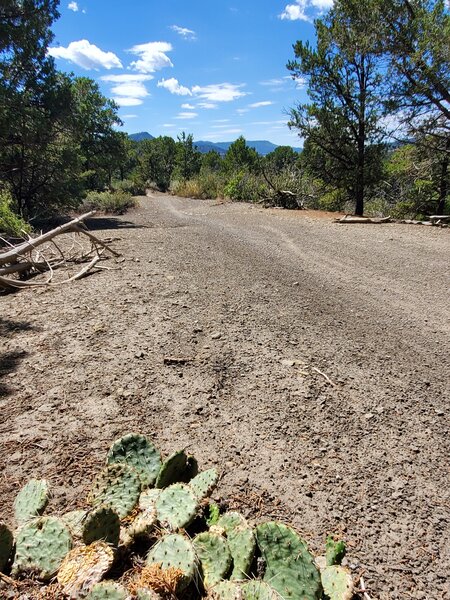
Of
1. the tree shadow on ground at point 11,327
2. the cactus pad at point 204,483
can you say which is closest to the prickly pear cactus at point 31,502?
the cactus pad at point 204,483

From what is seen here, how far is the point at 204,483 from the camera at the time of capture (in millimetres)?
1856

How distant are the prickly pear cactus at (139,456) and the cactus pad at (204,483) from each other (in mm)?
196

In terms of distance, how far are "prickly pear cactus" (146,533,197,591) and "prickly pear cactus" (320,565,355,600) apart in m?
0.49

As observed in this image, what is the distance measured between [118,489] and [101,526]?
0.81 feet

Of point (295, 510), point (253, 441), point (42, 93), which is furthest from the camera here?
point (42, 93)

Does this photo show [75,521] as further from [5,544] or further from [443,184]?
[443,184]

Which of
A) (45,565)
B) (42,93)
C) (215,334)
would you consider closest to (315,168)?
(42,93)

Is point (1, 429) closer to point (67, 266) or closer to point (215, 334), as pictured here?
point (215, 334)

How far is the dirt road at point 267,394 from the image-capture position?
191 cm

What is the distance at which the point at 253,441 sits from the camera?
7.69 feet

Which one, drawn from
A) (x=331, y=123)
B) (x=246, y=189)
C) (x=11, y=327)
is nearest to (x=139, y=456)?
(x=11, y=327)

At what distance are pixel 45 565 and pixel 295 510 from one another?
1.08 meters

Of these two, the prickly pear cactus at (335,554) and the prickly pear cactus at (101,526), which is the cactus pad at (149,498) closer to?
the prickly pear cactus at (101,526)

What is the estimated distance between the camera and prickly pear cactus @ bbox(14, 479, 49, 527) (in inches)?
65.4
